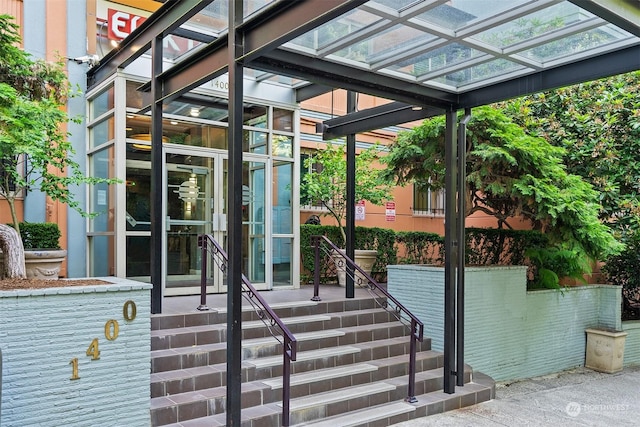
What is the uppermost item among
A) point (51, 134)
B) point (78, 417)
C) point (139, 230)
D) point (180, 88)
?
point (180, 88)

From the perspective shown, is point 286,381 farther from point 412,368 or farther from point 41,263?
point 41,263

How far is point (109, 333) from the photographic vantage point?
3.96 metres

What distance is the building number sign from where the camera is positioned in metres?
3.81

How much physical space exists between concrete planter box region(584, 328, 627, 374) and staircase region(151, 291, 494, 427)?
2.57m

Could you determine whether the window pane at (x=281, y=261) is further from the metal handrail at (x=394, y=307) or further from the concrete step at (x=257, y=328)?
the concrete step at (x=257, y=328)

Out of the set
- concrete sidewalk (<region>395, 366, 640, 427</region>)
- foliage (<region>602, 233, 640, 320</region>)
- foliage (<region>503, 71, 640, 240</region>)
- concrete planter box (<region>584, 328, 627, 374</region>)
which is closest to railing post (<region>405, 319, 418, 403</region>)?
concrete sidewalk (<region>395, 366, 640, 427</region>)

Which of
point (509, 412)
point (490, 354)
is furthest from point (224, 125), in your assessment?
point (509, 412)

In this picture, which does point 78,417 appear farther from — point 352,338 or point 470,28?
point 470,28

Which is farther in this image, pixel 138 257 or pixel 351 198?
pixel 351 198

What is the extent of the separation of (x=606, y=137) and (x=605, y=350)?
3315 mm

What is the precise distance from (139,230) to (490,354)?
5.04m

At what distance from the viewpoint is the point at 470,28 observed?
4.24 metres

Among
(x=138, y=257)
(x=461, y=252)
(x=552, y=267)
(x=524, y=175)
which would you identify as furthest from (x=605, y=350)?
(x=138, y=257)

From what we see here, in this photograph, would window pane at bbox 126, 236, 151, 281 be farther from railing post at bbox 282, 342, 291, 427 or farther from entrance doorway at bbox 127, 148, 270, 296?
railing post at bbox 282, 342, 291, 427
